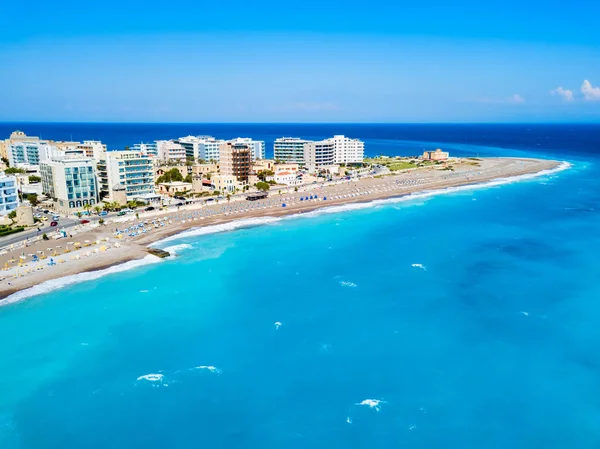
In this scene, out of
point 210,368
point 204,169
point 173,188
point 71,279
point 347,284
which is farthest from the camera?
point 204,169

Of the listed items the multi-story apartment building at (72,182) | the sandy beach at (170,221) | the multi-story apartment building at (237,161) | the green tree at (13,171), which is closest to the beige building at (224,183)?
the multi-story apartment building at (237,161)

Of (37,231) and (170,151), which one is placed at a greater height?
(170,151)

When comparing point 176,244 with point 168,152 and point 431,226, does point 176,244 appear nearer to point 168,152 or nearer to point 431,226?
point 431,226

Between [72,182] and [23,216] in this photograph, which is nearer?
[23,216]

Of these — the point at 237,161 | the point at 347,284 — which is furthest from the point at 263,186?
the point at 347,284

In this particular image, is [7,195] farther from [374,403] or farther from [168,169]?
[374,403]

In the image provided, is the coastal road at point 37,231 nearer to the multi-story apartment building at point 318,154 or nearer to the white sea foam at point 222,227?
the white sea foam at point 222,227

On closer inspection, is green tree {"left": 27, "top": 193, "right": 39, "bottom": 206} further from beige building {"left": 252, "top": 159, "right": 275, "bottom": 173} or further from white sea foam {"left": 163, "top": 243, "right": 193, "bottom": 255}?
beige building {"left": 252, "top": 159, "right": 275, "bottom": 173}
